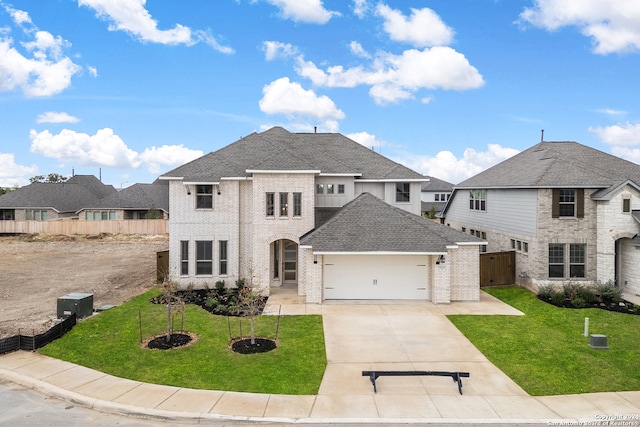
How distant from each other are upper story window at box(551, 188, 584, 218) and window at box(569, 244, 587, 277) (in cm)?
162

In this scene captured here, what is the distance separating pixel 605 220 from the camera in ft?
65.7

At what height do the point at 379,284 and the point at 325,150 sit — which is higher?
the point at 325,150

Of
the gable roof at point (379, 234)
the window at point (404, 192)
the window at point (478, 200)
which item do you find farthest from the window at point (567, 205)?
the window at point (404, 192)

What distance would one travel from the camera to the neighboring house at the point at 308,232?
1858cm

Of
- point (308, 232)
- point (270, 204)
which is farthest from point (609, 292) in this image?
point (270, 204)

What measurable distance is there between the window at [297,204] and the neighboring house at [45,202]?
45.6m

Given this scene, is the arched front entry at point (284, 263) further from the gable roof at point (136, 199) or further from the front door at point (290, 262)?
the gable roof at point (136, 199)

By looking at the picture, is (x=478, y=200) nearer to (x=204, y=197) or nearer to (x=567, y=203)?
(x=567, y=203)

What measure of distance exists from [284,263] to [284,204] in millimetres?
3867

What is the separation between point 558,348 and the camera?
1314 cm

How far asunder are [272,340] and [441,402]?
235 inches

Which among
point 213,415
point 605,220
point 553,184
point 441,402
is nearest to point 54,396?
point 213,415

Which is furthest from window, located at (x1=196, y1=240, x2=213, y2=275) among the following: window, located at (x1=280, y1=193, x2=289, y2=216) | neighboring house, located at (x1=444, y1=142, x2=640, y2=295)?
neighboring house, located at (x1=444, y1=142, x2=640, y2=295)

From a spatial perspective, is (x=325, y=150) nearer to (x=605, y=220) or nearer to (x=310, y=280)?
(x=310, y=280)
